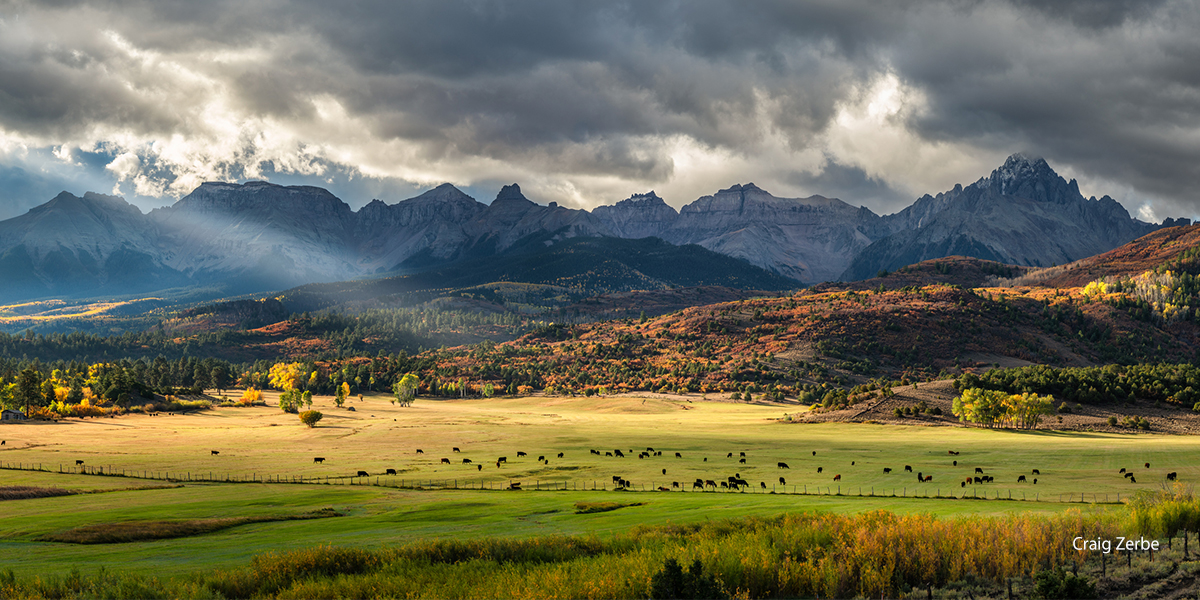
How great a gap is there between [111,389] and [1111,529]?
212m

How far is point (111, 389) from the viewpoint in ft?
596

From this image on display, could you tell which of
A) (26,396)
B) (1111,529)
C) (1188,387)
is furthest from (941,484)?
(26,396)

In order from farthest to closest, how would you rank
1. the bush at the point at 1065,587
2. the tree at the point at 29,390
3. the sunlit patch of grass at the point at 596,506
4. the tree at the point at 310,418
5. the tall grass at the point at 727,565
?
1. the tree at the point at 29,390
2. the tree at the point at 310,418
3. the sunlit patch of grass at the point at 596,506
4. the tall grass at the point at 727,565
5. the bush at the point at 1065,587

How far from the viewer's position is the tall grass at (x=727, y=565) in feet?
79.4

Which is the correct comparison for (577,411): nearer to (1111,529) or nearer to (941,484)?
(941,484)

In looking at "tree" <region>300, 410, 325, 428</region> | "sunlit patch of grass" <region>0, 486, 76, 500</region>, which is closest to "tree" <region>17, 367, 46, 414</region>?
"tree" <region>300, 410, 325, 428</region>

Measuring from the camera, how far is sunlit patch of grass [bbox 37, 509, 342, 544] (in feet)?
Answer: 138

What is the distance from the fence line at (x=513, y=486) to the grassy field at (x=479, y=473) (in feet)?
2.06

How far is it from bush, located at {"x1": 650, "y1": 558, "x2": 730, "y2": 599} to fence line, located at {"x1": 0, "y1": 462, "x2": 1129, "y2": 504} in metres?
37.1

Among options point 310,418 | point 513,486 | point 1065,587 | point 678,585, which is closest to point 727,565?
point 678,585

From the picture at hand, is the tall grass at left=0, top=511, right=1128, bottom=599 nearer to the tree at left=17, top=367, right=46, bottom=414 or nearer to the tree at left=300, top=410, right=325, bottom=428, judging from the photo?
the tree at left=300, top=410, right=325, bottom=428

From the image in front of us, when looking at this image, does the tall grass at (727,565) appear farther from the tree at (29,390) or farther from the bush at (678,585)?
the tree at (29,390)

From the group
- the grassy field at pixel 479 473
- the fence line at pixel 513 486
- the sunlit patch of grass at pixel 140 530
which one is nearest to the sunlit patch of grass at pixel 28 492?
the grassy field at pixel 479 473

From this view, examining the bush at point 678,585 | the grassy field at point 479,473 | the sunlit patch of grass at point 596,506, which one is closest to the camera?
the bush at point 678,585
